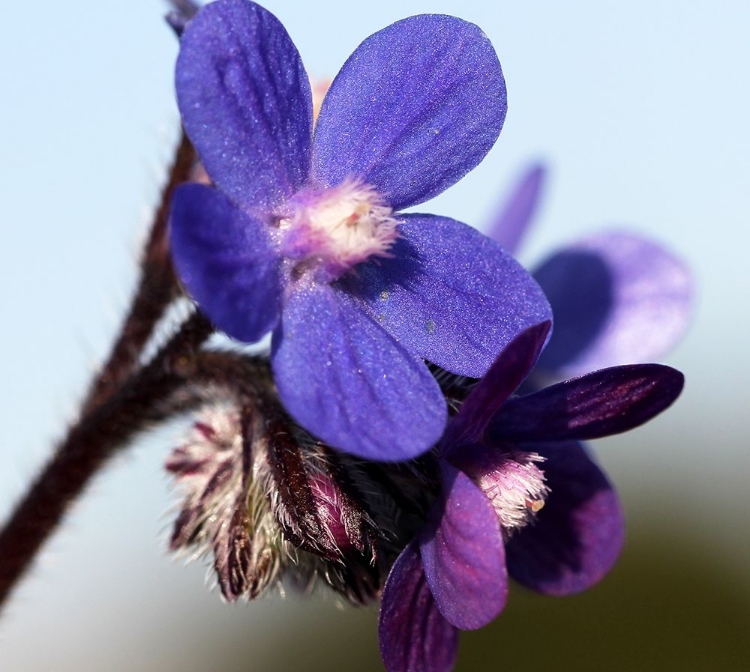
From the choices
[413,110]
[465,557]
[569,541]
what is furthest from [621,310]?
[465,557]

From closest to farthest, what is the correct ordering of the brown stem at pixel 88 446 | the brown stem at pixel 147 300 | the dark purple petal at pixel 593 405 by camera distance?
the dark purple petal at pixel 593 405, the brown stem at pixel 88 446, the brown stem at pixel 147 300

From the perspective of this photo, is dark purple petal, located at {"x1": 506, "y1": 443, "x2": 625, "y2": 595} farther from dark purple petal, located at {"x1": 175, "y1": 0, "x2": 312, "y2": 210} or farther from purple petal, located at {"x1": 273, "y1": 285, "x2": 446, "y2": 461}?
dark purple petal, located at {"x1": 175, "y1": 0, "x2": 312, "y2": 210}

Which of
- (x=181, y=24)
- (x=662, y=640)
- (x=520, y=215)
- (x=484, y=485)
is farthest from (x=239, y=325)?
(x=662, y=640)

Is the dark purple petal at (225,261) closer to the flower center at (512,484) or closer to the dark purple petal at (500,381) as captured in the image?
the dark purple petal at (500,381)

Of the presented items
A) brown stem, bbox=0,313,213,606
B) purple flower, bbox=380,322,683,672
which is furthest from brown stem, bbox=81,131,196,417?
purple flower, bbox=380,322,683,672

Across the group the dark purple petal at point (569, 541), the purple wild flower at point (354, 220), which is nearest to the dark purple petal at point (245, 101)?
the purple wild flower at point (354, 220)

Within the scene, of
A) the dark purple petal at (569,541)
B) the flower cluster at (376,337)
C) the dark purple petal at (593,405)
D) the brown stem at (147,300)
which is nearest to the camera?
the flower cluster at (376,337)

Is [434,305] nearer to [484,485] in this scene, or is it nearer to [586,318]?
[484,485]
